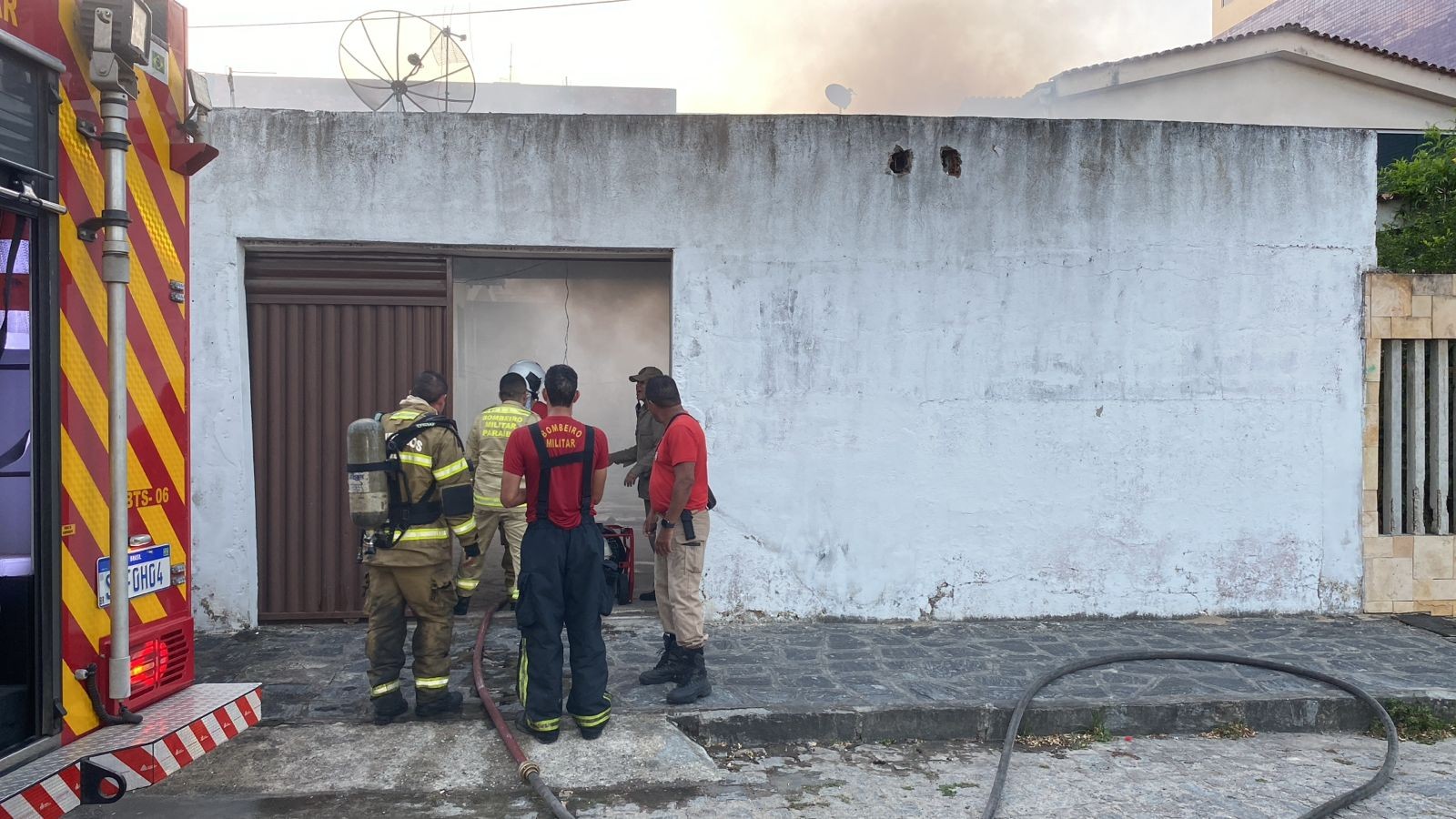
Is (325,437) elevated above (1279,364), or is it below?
below

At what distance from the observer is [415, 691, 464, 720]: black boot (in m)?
4.94

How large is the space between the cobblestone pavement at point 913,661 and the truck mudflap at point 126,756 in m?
1.91

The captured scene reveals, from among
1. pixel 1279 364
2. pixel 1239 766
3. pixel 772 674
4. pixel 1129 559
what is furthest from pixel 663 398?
pixel 1279 364

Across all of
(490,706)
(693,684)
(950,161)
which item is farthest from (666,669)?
(950,161)

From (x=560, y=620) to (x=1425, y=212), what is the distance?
25.4ft

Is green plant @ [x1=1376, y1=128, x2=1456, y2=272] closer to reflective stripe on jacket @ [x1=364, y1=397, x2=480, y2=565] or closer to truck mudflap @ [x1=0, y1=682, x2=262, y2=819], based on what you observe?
reflective stripe on jacket @ [x1=364, y1=397, x2=480, y2=565]

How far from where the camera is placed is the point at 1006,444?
274 inches

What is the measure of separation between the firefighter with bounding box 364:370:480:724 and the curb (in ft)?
4.25

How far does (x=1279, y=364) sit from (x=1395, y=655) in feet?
7.07

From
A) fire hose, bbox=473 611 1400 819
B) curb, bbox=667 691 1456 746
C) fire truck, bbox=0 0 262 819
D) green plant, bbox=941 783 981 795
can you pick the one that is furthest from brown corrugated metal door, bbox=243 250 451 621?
green plant, bbox=941 783 981 795

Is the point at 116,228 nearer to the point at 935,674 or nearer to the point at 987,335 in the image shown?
the point at 935,674

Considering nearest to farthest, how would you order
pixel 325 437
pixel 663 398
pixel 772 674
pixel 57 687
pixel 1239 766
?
pixel 57 687
pixel 1239 766
pixel 663 398
pixel 772 674
pixel 325 437

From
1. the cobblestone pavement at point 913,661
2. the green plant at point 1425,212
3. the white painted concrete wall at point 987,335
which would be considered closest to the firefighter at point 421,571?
the cobblestone pavement at point 913,661

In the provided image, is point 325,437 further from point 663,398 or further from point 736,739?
point 736,739
